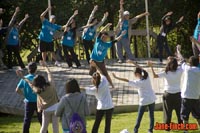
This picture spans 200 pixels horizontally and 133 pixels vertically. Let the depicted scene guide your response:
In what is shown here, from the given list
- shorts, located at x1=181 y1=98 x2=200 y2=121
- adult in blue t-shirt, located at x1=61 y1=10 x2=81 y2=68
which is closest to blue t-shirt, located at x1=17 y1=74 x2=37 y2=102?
shorts, located at x1=181 y1=98 x2=200 y2=121

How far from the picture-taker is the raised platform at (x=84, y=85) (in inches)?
534

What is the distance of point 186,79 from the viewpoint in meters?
10.1

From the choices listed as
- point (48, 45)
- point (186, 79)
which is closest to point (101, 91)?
point (186, 79)

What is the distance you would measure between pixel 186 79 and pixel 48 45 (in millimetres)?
7273

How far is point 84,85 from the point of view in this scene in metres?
15.1

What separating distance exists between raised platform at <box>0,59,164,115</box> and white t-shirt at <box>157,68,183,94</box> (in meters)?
3.02

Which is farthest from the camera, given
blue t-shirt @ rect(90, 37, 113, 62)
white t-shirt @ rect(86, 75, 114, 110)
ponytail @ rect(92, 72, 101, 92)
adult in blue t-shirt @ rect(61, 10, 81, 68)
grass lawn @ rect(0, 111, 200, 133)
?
adult in blue t-shirt @ rect(61, 10, 81, 68)

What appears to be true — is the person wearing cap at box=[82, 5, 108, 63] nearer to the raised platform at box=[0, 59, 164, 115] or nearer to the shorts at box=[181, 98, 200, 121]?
the raised platform at box=[0, 59, 164, 115]

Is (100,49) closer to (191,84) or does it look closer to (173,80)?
(173,80)

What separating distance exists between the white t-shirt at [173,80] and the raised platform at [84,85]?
9.92 feet

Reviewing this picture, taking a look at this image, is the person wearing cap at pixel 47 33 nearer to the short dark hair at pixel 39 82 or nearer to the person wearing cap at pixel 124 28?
the person wearing cap at pixel 124 28

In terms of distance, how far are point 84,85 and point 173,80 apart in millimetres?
5218

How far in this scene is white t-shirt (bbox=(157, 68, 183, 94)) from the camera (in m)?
10.2

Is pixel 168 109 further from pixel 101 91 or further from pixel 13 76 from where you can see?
pixel 13 76
